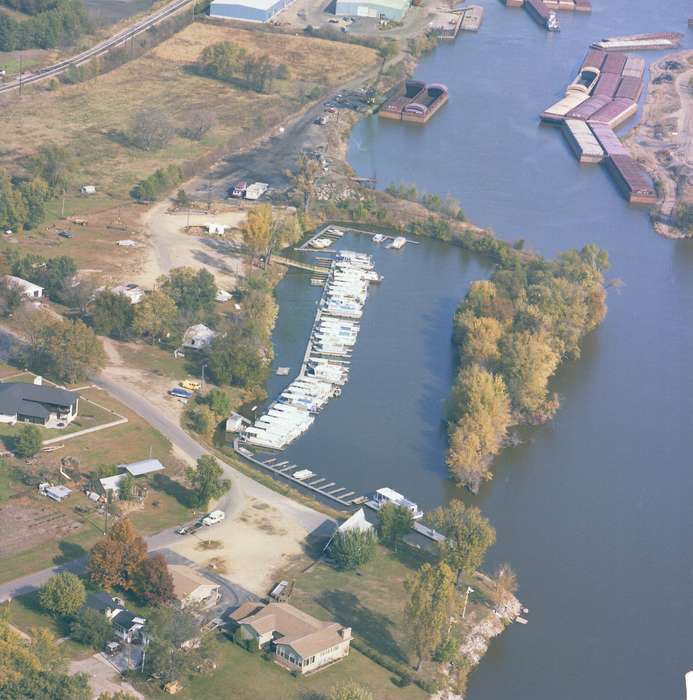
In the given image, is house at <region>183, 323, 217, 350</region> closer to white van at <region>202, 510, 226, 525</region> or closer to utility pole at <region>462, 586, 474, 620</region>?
white van at <region>202, 510, 226, 525</region>

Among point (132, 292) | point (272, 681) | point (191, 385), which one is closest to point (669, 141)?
point (132, 292)

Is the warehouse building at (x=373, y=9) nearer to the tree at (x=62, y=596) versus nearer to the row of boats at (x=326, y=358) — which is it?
the row of boats at (x=326, y=358)

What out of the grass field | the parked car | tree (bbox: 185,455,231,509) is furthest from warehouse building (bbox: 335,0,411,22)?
tree (bbox: 185,455,231,509)

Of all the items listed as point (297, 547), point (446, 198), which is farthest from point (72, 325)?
point (446, 198)

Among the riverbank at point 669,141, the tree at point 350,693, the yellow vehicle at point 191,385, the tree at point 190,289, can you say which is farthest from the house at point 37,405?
the riverbank at point 669,141

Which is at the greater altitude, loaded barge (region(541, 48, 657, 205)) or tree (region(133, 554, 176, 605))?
loaded barge (region(541, 48, 657, 205))

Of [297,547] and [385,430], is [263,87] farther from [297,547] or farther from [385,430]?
[297,547]
